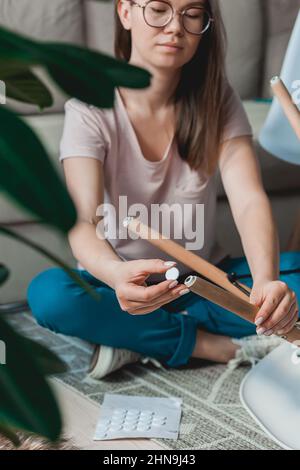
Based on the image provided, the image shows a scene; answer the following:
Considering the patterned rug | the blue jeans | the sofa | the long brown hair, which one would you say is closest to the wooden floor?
the patterned rug

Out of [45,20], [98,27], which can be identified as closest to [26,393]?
[45,20]

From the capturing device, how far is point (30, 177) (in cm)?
30

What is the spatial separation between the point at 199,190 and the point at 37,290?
359mm

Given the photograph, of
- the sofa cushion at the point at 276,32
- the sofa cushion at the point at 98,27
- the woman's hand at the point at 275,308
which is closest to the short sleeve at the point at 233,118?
the woman's hand at the point at 275,308

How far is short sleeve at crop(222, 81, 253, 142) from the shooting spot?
4.70 feet

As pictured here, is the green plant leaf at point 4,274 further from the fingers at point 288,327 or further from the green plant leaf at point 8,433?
the fingers at point 288,327

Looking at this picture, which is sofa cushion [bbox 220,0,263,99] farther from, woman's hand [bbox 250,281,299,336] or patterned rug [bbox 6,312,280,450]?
woman's hand [bbox 250,281,299,336]

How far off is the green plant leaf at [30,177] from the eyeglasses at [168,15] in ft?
3.20

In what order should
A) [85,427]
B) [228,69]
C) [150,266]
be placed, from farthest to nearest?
[228,69] → [85,427] → [150,266]

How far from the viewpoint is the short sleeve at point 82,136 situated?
1.31 m

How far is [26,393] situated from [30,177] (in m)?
0.10

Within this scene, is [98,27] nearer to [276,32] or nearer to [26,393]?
[276,32]
